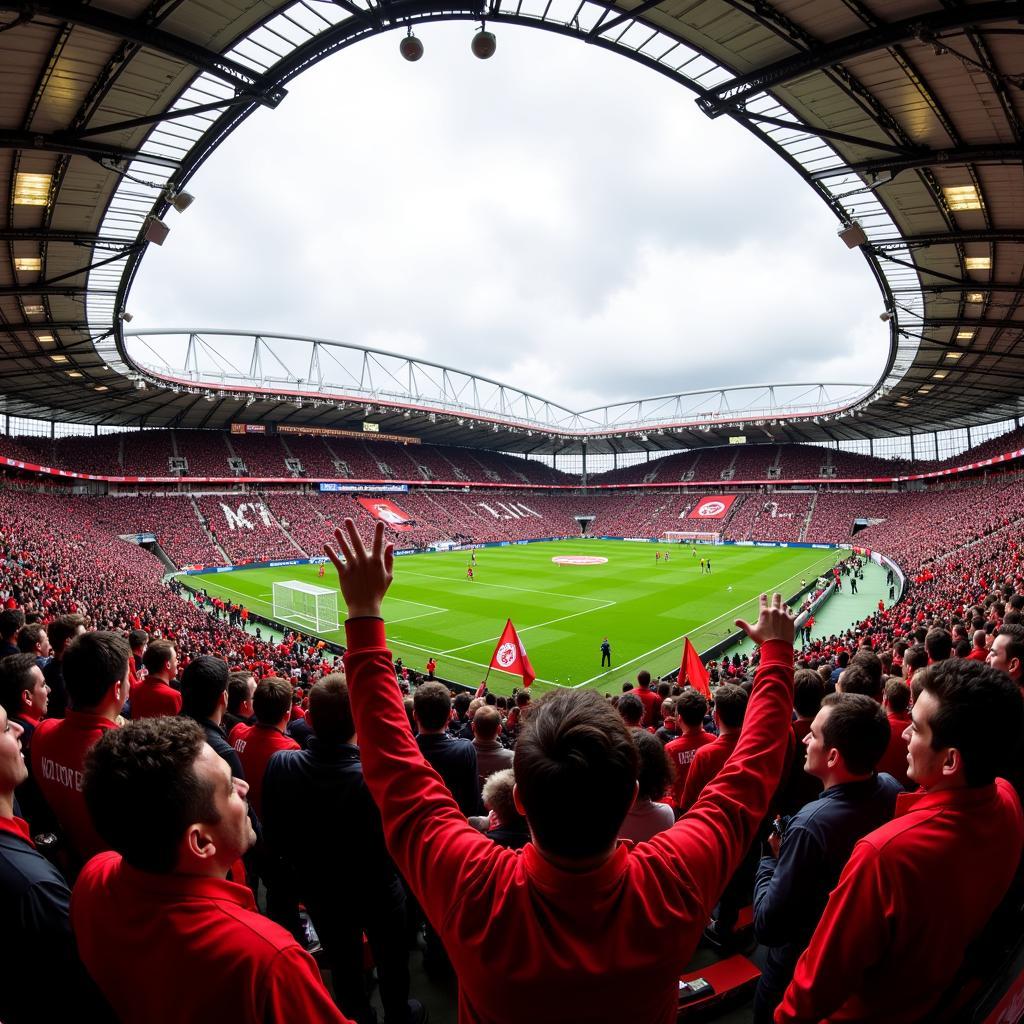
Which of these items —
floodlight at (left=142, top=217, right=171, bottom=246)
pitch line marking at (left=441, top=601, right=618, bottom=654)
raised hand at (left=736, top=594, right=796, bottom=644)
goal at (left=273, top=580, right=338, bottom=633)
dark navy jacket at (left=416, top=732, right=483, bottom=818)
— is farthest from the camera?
goal at (left=273, top=580, right=338, bottom=633)

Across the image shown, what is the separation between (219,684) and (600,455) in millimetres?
100948

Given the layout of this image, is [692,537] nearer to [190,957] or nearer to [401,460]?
[401,460]

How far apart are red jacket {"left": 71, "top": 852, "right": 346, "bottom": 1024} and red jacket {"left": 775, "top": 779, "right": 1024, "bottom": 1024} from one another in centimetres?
168

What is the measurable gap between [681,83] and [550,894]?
18.2 meters

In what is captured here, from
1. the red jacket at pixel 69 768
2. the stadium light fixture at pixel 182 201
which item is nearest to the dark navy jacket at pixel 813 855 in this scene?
the red jacket at pixel 69 768

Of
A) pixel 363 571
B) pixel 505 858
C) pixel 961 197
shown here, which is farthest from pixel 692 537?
pixel 505 858

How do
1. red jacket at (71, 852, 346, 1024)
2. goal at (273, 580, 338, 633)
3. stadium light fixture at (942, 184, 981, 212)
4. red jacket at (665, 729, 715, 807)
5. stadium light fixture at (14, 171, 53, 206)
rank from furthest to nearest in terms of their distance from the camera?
goal at (273, 580, 338, 633) < stadium light fixture at (942, 184, 981, 212) < stadium light fixture at (14, 171, 53, 206) < red jacket at (665, 729, 715, 807) < red jacket at (71, 852, 346, 1024)

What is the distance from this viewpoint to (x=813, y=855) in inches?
105

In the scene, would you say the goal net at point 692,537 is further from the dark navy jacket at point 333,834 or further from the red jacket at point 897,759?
the dark navy jacket at point 333,834

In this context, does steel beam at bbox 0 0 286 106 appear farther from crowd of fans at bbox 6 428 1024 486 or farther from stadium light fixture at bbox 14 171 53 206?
crowd of fans at bbox 6 428 1024 486

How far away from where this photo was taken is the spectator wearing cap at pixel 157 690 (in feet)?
19.3

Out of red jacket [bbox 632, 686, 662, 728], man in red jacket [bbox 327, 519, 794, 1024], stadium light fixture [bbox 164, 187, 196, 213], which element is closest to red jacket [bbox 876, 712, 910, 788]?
man in red jacket [bbox 327, 519, 794, 1024]

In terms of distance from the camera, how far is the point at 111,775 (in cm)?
A: 177

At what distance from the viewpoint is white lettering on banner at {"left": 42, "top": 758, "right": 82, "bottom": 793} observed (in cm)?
331
